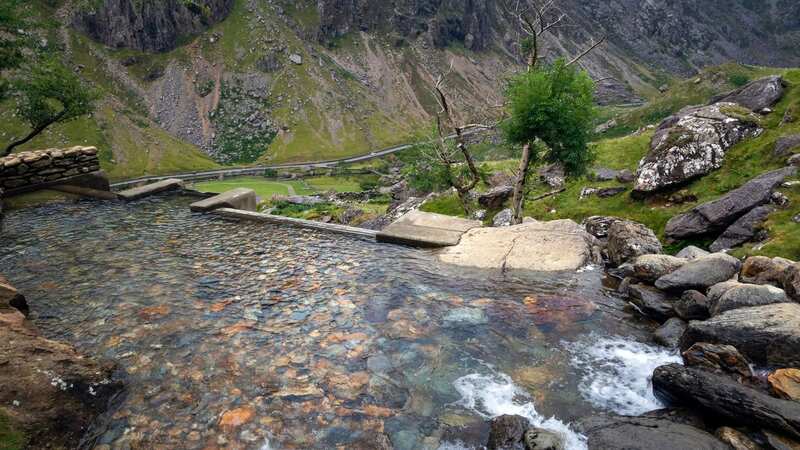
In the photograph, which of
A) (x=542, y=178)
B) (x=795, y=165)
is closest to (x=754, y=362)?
(x=795, y=165)

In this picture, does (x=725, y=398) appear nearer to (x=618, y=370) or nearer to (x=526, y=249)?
(x=618, y=370)

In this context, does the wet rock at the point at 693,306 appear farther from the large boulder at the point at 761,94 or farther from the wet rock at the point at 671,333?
the large boulder at the point at 761,94

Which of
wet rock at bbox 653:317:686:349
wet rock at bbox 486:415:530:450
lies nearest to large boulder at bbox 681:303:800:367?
wet rock at bbox 653:317:686:349

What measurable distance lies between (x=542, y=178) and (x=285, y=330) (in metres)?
38.8

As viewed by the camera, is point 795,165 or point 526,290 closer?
point 526,290

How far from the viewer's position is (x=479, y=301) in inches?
508

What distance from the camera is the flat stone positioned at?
602 inches

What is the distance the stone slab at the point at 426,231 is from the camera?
1772 cm

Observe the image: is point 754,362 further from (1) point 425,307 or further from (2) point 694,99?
(2) point 694,99

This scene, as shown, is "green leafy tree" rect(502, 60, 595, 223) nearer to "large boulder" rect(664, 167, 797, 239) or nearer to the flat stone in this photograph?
the flat stone

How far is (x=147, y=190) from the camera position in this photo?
85.3ft

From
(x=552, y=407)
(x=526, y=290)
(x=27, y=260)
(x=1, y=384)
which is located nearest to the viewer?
(x=1, y=384)

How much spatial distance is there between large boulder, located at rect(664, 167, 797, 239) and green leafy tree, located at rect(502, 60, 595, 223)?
6216mm

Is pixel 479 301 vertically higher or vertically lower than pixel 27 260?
lower
